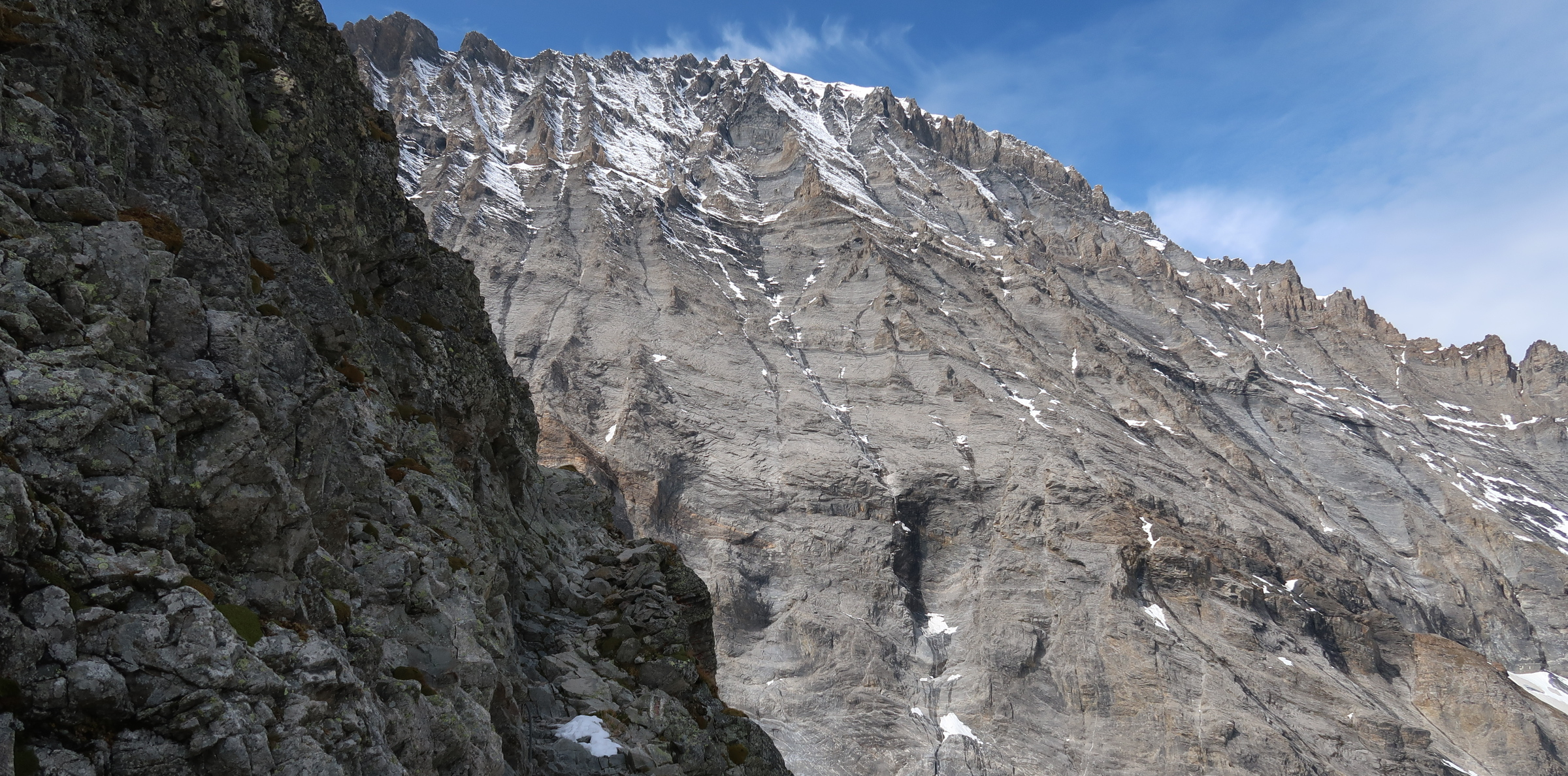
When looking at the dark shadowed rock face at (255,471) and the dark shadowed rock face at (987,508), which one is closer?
the dark shadowed rock face at (255,471)

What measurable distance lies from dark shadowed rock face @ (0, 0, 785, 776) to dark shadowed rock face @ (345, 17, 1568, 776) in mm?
65431

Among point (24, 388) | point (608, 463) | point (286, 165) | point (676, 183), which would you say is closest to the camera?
point (24, 388)

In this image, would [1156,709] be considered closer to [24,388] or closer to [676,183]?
[24,388]

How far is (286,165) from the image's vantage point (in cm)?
2192

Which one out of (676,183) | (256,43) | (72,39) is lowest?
(72,39)

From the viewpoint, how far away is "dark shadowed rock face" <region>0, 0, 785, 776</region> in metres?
10.4

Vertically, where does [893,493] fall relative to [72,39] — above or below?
above

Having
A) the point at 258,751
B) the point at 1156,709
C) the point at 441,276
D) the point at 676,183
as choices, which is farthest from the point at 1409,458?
the point at 258,751

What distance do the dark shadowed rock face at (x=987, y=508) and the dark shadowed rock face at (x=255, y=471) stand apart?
65431 millimetres

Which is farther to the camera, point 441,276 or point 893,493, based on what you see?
point 893,493

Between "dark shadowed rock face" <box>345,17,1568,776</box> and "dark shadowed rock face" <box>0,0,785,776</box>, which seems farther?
"dark shadowed rock face" <box>345,17,1568,776</box>

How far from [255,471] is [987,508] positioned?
4159 inches

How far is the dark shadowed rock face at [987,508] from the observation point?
91625 mm

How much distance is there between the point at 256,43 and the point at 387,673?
52.0ft
